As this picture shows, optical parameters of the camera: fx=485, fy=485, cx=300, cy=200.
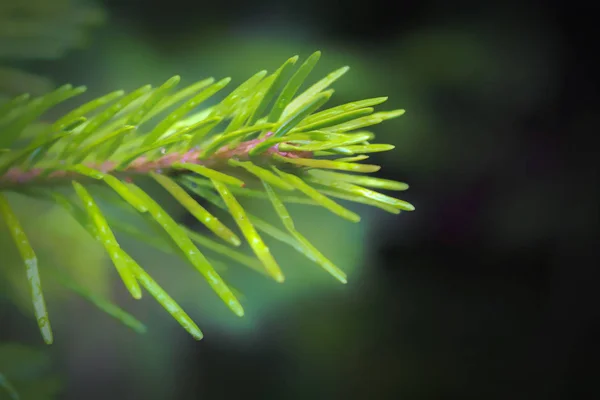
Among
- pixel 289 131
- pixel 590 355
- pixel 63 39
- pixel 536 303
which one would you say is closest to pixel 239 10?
pixel 63 39

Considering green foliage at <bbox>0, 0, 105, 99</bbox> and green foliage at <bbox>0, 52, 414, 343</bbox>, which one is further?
green foliage at <bbox>0, 0, 105, 99</bbox>

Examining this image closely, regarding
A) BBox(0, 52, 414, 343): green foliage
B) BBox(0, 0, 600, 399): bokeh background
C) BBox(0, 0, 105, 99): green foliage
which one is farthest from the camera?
BBox(0, 0, 600, 399): bokeh background

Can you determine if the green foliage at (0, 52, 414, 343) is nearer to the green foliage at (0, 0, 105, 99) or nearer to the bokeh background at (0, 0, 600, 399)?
the green foliage at (0, 0, 105, 99)

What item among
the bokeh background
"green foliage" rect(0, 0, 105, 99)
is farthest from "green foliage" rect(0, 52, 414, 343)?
the bokeh background

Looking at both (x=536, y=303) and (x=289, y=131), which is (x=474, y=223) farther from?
(x=289, y=131)

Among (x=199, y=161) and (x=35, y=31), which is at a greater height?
(x=35, y=31)

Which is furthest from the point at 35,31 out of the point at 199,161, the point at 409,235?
the point at 409,235

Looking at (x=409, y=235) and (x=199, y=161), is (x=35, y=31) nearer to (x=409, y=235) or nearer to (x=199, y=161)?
(x=199, y=161)

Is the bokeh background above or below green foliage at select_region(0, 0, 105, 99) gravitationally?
below
